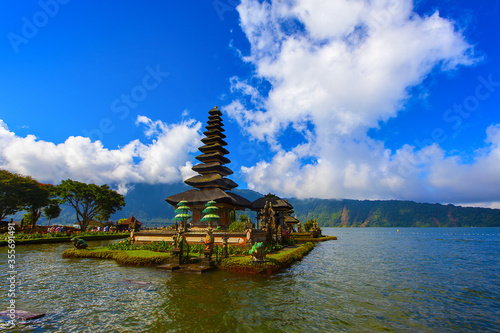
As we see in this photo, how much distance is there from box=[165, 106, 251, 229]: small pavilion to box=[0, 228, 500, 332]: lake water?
58.8ft

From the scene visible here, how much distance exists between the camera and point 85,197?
55.8 meters

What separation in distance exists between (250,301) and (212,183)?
92.6ft

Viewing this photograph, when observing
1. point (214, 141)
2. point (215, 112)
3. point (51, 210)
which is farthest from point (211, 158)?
point (51, 210)

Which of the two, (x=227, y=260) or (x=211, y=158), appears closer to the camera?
(x=227, y=260)

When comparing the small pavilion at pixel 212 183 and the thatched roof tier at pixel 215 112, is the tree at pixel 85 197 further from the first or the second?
the thatched roof tier at pixel 215 112

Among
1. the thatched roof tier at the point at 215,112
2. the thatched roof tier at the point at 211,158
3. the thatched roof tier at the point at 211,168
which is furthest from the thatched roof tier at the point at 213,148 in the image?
the thatched roof tier at the point at 215,112

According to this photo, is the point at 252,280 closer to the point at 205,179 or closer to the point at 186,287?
the point at 186,287

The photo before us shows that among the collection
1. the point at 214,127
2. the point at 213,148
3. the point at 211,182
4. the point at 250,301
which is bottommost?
the point at 250,301

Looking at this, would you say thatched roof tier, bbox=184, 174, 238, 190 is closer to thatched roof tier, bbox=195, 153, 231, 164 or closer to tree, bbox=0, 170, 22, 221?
thatched roof tier, bbox=195, 153, 231, 164

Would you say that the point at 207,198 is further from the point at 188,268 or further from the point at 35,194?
the point at 35,194

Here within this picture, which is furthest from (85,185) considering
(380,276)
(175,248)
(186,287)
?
(380,276)

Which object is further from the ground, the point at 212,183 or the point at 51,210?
the point at 212,183

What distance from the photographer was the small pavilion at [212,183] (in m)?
36.2

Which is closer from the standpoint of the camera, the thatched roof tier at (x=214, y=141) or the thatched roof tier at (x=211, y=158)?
the thatched roof tier at (x=211, y=158)
